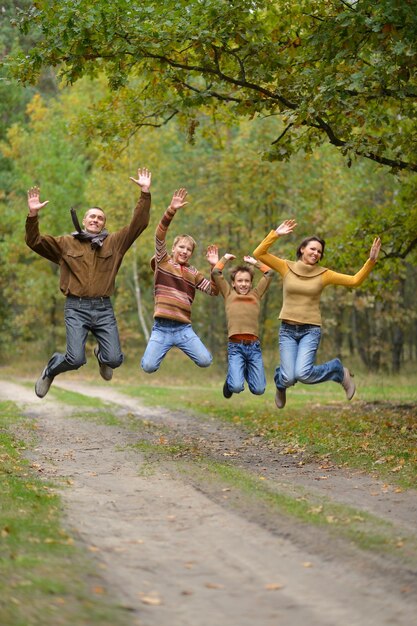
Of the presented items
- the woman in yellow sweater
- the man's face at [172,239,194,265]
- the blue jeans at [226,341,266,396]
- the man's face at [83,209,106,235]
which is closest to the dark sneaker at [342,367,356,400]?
the woman in yellow sweater

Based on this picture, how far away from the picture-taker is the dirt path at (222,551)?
5.21m

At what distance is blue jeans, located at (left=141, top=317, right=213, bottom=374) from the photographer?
1198 centimetres

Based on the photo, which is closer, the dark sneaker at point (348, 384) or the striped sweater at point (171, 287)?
the striped sweater at point (171, 287)

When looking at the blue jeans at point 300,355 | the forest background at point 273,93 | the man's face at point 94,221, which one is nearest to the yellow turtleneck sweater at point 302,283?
the blue jeans at point 300,355

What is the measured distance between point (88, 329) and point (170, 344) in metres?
1.12

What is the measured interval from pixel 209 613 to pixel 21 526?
235 cm

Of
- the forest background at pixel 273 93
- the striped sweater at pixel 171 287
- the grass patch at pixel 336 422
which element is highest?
the forest background at pixel 273 93

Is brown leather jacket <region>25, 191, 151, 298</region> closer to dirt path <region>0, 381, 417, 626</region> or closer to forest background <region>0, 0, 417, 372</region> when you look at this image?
dirt path <region>0, 381, 417, 626</region>

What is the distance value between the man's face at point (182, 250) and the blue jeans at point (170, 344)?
0.81 meters

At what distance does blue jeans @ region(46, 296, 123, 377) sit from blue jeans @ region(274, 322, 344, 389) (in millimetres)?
2164

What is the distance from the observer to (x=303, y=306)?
12.0m

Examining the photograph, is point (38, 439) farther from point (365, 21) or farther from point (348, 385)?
point (365, 21)

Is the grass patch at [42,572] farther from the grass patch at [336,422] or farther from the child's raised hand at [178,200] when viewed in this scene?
the child's raised hand at [178,200]

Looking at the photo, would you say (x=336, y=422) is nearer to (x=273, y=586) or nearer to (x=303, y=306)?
(x=303, y=306)
